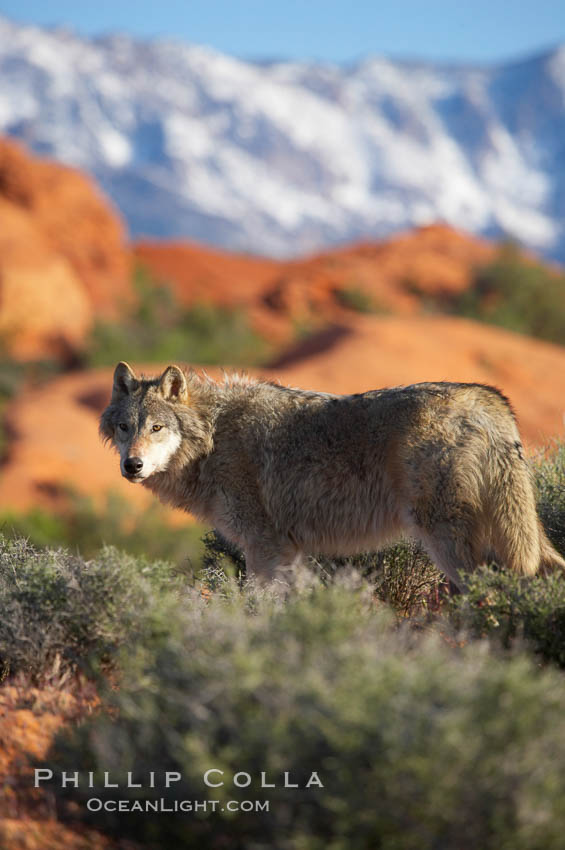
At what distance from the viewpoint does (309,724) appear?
3.41 metres

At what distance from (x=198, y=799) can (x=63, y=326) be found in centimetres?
4286

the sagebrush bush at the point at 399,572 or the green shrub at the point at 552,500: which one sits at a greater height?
the green shrub at the point at 552,500

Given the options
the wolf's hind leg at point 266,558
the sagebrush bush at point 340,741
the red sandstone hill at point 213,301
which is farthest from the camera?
the red sandstone hill at point 213,301

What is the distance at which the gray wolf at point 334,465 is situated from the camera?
5.75m

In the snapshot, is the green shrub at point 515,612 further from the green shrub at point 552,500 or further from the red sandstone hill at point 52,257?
the red sandstone hill at point 52,257

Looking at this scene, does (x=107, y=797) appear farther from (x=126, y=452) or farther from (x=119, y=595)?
(x=126, y=452)

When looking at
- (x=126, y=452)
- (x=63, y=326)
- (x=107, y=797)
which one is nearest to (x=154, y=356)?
(x=63, y=326)

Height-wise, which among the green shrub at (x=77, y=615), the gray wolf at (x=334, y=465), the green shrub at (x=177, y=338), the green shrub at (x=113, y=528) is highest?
the green shrub at (x=177, y=338)

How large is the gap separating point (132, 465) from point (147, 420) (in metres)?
0.45

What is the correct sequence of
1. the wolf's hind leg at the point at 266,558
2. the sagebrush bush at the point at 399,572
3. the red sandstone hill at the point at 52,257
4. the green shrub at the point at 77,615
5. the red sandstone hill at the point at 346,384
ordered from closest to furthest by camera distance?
1. the green shrub at the point at 77,615
2. the wolf's hind leg at the point at 266,558
3. the sagebrush bush at the point at 399,572
4. the red sandstone hill at the point at 346,384
5. the red sandstone hill at the point at 52,257

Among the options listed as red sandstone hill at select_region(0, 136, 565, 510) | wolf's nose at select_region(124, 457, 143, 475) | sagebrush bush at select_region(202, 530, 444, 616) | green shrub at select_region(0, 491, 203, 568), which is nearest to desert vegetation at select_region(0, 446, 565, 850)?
wolf's nose at select_region(124, 457, 143, 475)

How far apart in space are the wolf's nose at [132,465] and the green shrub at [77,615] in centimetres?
119

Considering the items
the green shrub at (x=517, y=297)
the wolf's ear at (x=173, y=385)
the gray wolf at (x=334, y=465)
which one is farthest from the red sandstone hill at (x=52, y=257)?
the gray wolf at (x=334, y=465)

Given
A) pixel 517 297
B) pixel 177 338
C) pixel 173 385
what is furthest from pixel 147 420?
pixel 517 297
